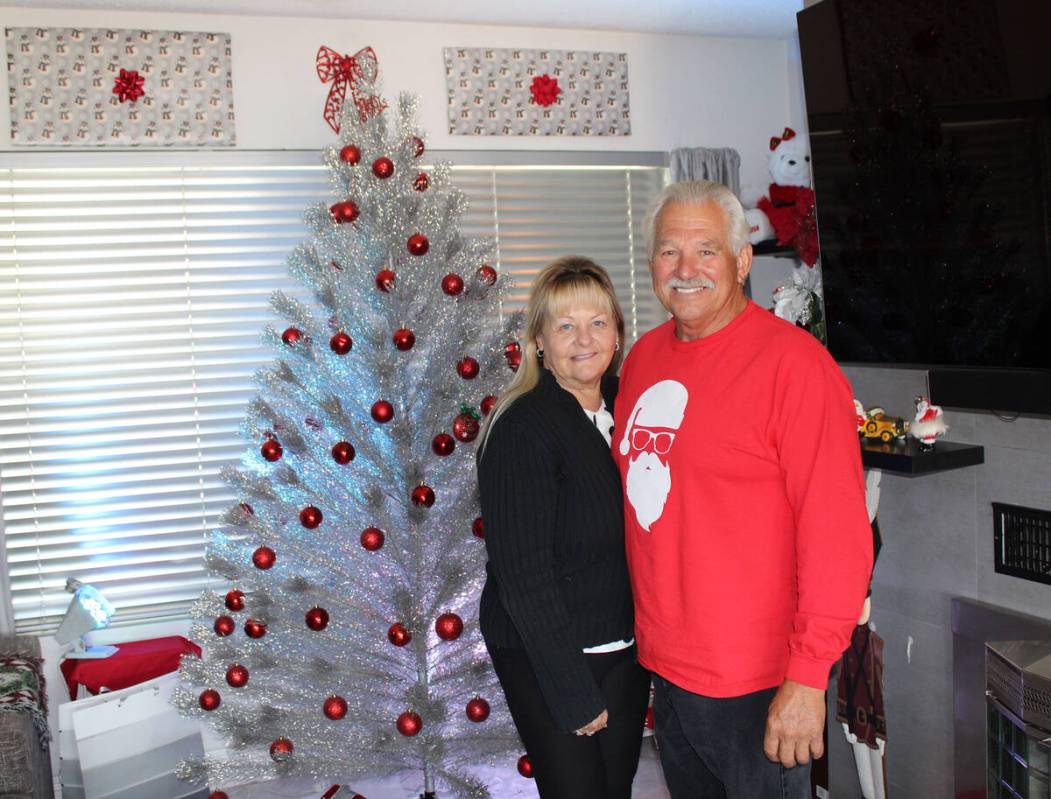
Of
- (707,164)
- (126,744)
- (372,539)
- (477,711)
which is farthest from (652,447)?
(707,164)

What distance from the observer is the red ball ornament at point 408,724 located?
8.56 ft

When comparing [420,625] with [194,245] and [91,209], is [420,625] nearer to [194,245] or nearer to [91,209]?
Answer: [194,245]

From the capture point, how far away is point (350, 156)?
8.52 ft

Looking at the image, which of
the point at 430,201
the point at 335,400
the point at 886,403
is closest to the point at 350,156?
the point at 430,201

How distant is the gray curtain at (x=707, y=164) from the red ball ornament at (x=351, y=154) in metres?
1.57

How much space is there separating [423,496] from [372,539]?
185 millimetres

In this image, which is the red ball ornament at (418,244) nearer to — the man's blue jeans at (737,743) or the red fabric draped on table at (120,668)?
the man's blue jeans at (737,743)

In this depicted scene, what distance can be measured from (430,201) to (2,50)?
1.75 metres

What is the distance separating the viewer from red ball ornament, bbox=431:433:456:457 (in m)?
2.60

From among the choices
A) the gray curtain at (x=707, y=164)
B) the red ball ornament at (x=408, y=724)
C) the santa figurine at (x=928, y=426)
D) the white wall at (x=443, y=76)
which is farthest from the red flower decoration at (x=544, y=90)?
the red ball ornament at (x=408, y=724)

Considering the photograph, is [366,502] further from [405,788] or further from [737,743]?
[737,743]

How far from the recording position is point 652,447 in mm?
1633

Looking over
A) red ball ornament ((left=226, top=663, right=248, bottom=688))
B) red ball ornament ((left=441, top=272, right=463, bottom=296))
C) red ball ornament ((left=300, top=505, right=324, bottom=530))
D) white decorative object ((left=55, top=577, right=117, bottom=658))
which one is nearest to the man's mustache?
red ball ornament ((left=441, top=272, right=463, bottom=296))

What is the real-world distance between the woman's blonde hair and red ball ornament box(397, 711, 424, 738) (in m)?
1.22
